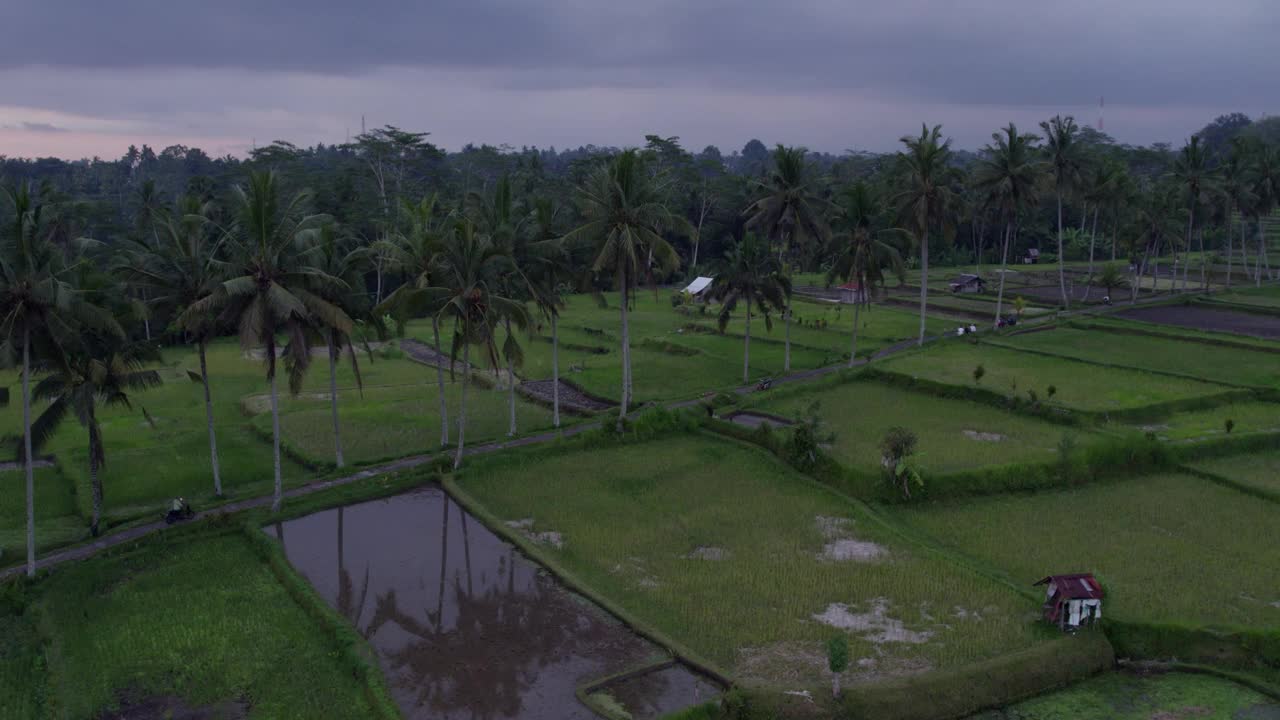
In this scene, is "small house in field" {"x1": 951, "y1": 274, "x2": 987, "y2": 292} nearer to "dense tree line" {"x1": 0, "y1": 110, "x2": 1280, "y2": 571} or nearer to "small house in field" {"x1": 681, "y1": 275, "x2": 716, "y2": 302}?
"dense tree line" {"x1": 0, "y1": 110, "x2": 1280, "y2": 571}

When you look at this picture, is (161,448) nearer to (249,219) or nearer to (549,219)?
(249,219)

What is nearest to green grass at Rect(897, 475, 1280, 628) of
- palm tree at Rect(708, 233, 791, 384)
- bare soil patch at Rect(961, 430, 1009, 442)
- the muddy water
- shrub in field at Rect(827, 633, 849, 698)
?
bare soil patch at Rect(961, 430, 1009, 442)

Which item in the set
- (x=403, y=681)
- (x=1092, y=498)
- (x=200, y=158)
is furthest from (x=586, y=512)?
(x=200, y=158)

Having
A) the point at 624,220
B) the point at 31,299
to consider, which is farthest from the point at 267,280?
the point at 624,220

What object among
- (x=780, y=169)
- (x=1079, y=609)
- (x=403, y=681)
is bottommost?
(x=403, y=681)

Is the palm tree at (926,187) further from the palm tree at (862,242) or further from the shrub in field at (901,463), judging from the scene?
the shrub in field at (901,463)

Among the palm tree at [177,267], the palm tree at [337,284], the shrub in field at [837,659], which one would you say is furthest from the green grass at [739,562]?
the palm tree at [177,267]

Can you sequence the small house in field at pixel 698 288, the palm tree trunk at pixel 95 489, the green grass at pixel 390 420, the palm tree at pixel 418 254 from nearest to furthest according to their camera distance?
the palm tree trunk at pixel 95 489 < the palm tree at pixel 418 254 < the green grass at pixel 390 420 < the small house in field at pixel 698 288
